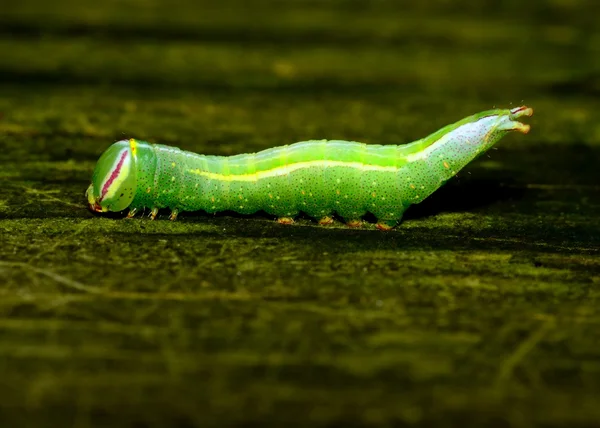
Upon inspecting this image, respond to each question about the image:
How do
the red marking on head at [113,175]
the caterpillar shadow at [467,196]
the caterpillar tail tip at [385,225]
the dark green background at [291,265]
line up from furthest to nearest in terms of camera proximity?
the caterpillar shadow at [467,196], the caterpillar tail tip at [385,225], the red marking on head at [113,175], the dark green background at [291,265]

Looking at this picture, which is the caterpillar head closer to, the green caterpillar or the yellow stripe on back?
the green caterpillar

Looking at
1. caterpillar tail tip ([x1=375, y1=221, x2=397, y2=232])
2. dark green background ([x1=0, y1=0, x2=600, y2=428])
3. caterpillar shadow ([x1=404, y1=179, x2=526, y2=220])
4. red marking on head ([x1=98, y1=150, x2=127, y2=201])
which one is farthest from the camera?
caterpillar shadow ([x1=404, y1=179, x2=526, y2=220])

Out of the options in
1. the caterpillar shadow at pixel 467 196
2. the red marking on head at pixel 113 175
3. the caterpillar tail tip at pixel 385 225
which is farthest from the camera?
the caterpillar shadow at pixel 467 196

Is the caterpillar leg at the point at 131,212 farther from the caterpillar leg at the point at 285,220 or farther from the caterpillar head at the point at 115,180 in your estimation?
the caterpillar leg at the point at 285,220

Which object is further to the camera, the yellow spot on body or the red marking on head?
the yellow spot on body

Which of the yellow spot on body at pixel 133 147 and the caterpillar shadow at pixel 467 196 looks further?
the caterpillar shadow at pixel 467 196

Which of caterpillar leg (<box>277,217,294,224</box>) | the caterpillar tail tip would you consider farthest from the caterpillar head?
the caterpillar tail tip

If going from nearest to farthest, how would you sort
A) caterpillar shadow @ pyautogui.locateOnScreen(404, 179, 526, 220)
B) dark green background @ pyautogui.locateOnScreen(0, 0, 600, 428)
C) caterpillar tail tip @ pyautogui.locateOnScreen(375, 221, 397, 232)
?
1. dark green background @ pyautogui.locateOnScreen(0, 0, 600, 428)
2. caterpillar tail tip @ pyautogui.locateOnScreen(375, 221, 397, 232)
3. caterpillar shadow @ pyautogui.locateOnScreen(404, 179, 526, 220)

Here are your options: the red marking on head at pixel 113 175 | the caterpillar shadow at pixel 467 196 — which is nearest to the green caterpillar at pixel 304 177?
the red marking on head at pixel 113 175

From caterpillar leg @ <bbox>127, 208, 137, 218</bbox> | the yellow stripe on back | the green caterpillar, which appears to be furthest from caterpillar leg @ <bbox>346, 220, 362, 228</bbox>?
caterpillar leg @ <bbox>127, 208, 137, 218</bbox>

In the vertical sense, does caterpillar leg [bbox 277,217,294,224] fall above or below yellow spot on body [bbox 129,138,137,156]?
below
